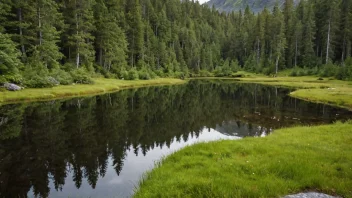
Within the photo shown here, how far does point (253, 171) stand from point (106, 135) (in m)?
13.6

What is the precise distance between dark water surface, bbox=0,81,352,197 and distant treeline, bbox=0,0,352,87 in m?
16.3

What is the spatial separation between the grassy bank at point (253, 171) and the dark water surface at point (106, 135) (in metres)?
2.66

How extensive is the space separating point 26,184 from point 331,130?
60.9 ft

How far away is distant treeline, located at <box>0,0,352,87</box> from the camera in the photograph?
4728 centimetres

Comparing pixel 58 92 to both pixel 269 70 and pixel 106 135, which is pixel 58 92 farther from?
pixel 269 70

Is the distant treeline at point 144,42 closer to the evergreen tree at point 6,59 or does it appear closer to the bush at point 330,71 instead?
the evergreen tree at point 6,59

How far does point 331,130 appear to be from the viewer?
686 inches

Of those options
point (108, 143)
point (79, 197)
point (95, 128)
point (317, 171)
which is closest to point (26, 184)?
A: point (79, 197)

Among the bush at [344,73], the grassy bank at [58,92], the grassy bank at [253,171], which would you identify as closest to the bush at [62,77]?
the grassy bank at [58,92]

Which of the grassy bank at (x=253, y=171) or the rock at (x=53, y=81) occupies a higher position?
the rock at (x=53, y=81)

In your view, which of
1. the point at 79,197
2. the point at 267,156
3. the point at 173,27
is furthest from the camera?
the point at 173,27

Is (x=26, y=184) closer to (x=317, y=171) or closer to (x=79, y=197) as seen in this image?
(x=79, y=197)

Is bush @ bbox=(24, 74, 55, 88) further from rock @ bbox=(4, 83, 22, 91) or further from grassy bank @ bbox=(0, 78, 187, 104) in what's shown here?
rock @ bbox=(4, 83, 22, 91)

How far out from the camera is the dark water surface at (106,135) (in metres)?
12.1
